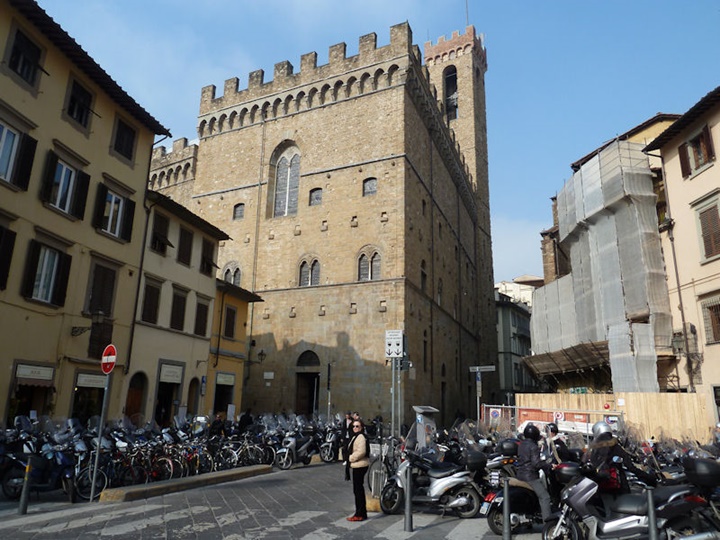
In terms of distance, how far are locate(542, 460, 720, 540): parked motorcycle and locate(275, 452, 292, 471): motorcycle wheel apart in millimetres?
8455

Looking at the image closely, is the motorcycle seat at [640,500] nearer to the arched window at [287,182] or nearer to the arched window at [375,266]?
the arched window at [375,266]

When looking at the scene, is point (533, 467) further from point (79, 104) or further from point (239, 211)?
point (239, 211)

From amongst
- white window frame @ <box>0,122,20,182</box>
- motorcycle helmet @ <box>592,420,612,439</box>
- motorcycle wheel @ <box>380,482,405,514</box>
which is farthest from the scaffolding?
white window frame @ <box>0,122,20,182</box>

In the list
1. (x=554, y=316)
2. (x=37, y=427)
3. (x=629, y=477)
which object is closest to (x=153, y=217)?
(x=37, y=427)

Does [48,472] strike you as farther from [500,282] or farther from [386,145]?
[500,282]

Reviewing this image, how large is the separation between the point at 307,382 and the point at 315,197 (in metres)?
9.28

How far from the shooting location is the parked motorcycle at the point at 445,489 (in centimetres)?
740

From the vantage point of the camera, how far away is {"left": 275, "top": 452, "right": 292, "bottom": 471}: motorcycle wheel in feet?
42.1

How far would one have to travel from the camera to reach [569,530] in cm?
540

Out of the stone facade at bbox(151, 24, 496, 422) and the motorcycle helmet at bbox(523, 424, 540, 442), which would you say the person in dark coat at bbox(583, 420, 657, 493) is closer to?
the motorcycle helmet at bbox(523, 424, 540, 442)

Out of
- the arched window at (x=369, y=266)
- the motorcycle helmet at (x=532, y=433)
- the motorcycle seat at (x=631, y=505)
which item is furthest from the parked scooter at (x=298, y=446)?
the arched window at (x=369, y=266)

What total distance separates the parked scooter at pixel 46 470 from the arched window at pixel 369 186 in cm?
1797

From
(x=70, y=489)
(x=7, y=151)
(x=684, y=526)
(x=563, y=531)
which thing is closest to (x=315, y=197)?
(x=7, y=151)

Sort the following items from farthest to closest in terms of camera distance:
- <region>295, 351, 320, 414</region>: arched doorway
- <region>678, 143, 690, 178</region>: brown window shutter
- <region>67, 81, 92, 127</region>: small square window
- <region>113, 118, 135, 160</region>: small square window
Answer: <region>295, 351, 320, 414</region>: arched doorway < <region>678, 143, 690, 178</region>: brown window shutter < <region>113, 118, 135, 160</region>: small square window < <region>67, 81, 92, 127</region>: small square window
